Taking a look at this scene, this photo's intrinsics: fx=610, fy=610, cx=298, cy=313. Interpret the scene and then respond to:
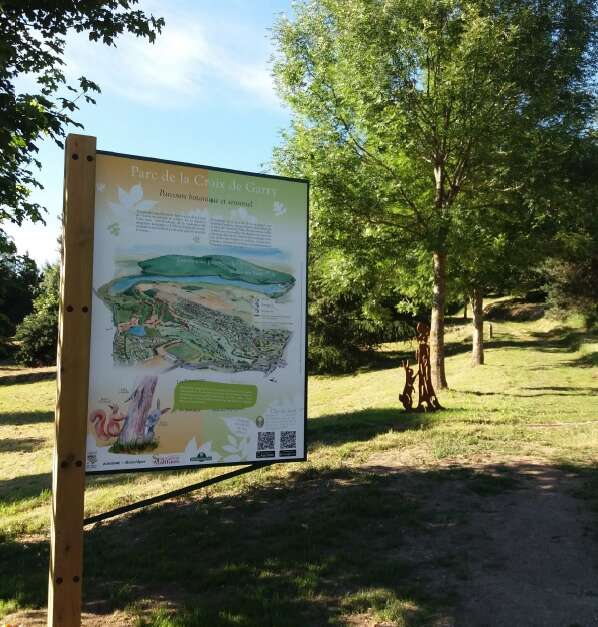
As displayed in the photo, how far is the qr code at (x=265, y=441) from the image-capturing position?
449 cm

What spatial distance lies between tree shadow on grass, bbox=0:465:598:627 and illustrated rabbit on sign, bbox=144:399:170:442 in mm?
1154

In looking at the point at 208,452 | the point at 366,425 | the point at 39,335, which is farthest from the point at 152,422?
the point at 39,335

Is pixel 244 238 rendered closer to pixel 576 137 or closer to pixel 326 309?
pixel 576 137

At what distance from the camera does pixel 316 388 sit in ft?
75.8

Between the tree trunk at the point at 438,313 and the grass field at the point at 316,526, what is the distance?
3346mm

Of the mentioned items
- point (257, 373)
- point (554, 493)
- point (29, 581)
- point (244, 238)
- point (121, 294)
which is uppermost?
point (244, 238)

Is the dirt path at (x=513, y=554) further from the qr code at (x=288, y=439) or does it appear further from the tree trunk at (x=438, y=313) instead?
the tree trunk at (x=438, y=313)

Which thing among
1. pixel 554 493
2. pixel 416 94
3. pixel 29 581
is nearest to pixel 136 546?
pixel 29 581

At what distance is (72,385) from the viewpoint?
362 centimetres

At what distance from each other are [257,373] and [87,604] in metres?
2.00

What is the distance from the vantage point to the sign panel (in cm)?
397

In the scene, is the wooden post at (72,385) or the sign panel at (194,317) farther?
the sign panel at (194,317)

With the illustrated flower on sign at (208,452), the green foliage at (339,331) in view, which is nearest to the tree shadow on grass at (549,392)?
the green foliage at (339,331)

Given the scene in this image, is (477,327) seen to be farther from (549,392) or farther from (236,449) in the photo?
(236,449)
